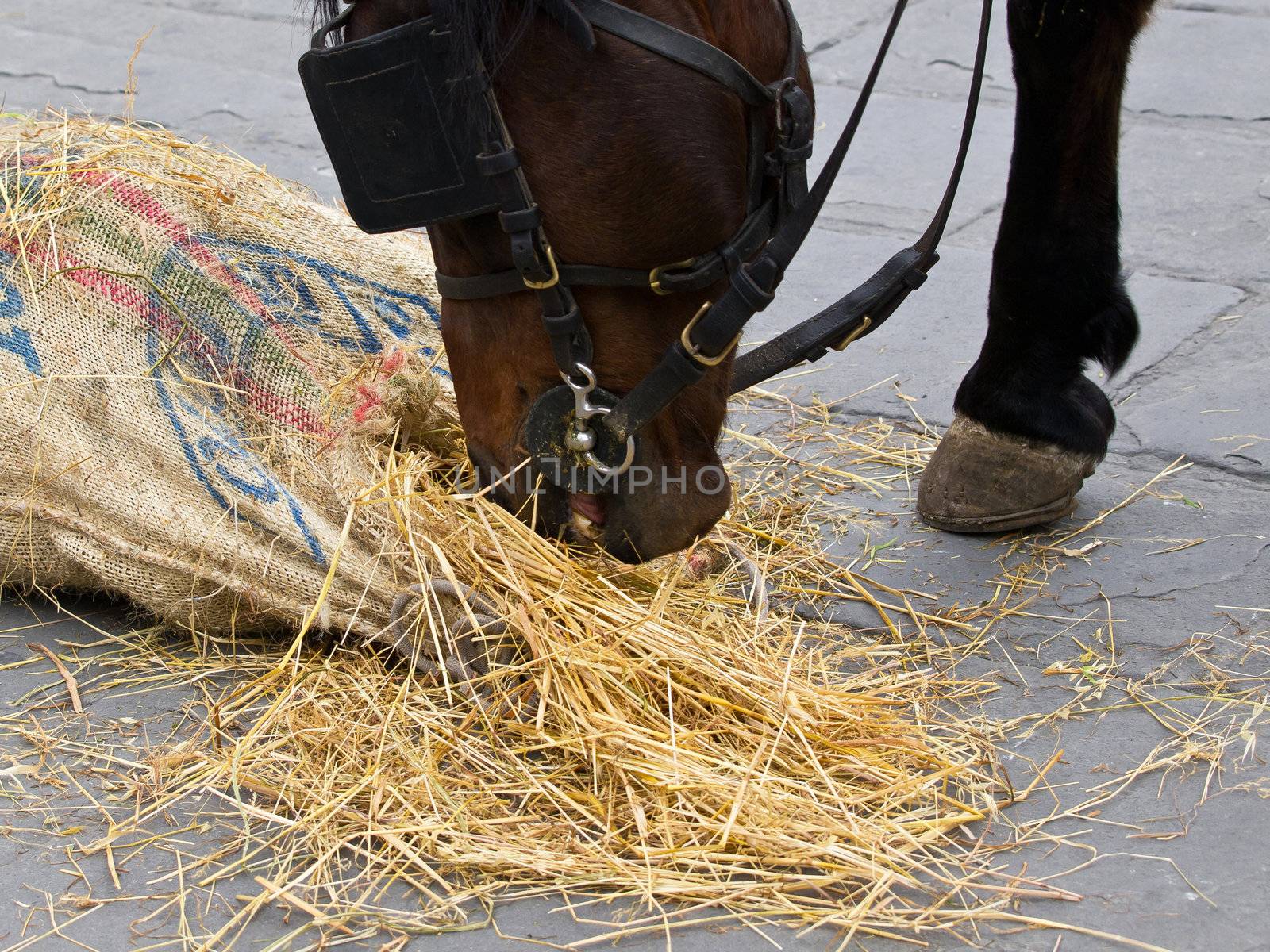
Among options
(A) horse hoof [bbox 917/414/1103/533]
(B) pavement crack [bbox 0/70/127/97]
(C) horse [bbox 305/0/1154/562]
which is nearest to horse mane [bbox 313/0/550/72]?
(C) horse [bbox 305/0/1154/562]

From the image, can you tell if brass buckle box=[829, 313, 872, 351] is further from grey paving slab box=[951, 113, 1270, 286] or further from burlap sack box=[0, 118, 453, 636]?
grey paving slab box=[951, 113, 1270, 286]

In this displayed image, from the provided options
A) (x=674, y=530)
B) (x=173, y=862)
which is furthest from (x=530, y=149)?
(x=173, y=862)

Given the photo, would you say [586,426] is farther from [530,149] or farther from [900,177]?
[900,177]

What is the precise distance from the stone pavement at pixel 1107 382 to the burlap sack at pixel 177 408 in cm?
22

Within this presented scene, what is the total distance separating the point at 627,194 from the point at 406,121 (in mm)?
289

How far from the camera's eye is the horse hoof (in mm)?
2486

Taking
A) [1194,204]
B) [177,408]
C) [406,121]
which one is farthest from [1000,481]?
[1194,204]

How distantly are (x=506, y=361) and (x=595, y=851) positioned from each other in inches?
25.6

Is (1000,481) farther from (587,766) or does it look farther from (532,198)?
(532,198)

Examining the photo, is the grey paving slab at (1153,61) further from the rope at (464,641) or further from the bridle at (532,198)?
the rope at (464,641)

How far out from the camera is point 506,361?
1838 mm

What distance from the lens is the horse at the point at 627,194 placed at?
5.44 feet

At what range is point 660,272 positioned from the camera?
1.77 metres

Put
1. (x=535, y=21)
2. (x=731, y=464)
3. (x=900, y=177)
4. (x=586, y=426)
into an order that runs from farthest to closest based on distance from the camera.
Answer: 1. (x=900, y=177)
2. (x=731, y=464)
3. (x=586, y=426)
4. (x=535, y=21)
